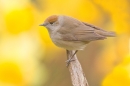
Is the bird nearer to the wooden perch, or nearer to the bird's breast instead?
the bird's breast

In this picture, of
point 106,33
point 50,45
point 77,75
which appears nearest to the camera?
point 77,75

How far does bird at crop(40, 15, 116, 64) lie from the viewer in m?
1.51

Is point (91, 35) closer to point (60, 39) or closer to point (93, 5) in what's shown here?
point (60, 39)

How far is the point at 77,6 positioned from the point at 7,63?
0.38 m

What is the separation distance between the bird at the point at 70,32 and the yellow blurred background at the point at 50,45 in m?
0.23

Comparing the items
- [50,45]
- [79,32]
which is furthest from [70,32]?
[50,45]

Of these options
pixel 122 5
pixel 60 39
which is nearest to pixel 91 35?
pixel 60 39

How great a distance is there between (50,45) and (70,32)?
0.28 metres

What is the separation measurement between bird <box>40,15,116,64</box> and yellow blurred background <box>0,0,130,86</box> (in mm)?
234

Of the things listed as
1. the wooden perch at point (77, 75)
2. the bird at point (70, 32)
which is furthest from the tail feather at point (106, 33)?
the wooden perch at point (77, 75)

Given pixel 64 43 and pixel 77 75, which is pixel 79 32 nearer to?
pixel 64 43

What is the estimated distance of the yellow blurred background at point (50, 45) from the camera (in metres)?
1.73

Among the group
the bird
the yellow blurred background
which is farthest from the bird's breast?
the yellow blurred background

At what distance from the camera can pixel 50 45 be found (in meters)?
1.79
